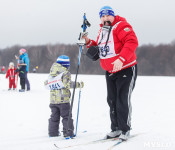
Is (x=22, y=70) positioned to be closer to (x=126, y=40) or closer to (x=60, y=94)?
(x=60, y=94)

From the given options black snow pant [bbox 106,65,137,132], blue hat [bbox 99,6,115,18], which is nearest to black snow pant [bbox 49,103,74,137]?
black snow pant [bbox 106,65,137,132]

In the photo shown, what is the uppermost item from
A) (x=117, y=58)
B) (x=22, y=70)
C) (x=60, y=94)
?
(x=117, y=58)

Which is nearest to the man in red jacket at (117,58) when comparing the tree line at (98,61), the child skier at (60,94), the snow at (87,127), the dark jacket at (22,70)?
the snow at (87,127)

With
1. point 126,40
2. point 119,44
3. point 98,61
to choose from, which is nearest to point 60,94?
point 119,44

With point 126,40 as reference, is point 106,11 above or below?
above

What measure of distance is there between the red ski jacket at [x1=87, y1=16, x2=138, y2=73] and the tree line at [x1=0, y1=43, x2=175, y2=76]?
135ft

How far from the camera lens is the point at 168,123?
4.53m

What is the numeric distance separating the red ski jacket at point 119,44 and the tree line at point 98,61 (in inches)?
1621

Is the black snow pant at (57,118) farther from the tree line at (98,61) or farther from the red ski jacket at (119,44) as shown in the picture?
the tree line at (98,61)

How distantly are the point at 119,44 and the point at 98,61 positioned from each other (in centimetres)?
4862

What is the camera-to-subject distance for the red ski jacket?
2947 mm

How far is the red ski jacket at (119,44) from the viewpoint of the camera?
2947 millimetres

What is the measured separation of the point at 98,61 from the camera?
51656 millimetres

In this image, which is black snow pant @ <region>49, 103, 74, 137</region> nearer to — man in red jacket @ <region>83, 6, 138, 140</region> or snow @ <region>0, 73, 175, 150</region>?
snow @ <region>0, 73, 175, 150</region>
